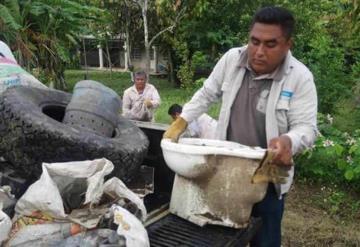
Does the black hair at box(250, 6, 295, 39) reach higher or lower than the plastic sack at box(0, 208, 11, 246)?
higher

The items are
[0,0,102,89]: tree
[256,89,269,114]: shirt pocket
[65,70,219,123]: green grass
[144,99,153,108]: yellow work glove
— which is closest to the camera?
[256,89,269,114]: shirt pocket

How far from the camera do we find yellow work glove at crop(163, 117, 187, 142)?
2174 millimetres

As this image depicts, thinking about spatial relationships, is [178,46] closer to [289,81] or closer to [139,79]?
[139,79]

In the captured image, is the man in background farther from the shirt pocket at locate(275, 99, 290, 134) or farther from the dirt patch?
the shirt pocket at locate(275, 99, 290, 134)

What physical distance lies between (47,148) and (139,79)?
421 centimetres

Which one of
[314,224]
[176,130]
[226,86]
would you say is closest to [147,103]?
[314,224]

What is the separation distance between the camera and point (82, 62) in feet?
80.7

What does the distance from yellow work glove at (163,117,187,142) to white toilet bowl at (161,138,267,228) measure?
0.12 metres

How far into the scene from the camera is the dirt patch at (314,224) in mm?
3664

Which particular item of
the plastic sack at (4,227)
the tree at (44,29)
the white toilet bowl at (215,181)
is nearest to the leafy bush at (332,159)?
the white toilet bowl at (215,181)

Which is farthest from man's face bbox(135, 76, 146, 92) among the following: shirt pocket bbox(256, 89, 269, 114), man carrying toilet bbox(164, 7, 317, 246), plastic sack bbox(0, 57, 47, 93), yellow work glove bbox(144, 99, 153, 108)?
shirt pocket bbox(256, 89, 269, 114)

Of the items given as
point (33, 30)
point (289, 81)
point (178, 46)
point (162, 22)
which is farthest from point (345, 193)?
point (162, 22)

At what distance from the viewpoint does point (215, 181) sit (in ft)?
6.34

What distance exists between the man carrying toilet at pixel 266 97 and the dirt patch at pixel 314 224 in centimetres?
136
